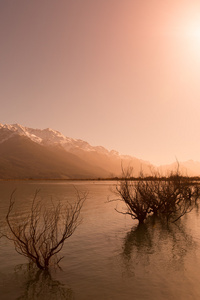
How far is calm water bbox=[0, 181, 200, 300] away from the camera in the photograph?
7703 millimetres

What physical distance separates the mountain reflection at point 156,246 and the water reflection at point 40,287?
2696mm

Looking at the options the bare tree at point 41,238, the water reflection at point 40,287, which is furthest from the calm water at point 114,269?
the bare tree at point 41,238

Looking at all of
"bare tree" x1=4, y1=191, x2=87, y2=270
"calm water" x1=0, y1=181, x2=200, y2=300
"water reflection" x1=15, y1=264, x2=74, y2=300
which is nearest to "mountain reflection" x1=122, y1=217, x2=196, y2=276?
"calm water" x1=0, y1=181, x2=200, y2=300

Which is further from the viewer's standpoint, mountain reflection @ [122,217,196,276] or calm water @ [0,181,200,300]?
mountain reflection @ [122,217,196,276]

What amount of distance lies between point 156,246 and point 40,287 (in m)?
6.64

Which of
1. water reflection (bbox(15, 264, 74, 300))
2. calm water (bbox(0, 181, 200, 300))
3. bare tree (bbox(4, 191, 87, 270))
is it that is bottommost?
water reflection (bbox(15, 264, 74, 300))

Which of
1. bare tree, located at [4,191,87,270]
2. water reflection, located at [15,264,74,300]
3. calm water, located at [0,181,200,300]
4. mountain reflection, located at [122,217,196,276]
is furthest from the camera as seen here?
mountain reflection, located at [122,217,196,276]

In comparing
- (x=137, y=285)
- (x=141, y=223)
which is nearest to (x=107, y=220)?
(x=141, y=223)

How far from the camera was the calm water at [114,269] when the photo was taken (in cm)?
770

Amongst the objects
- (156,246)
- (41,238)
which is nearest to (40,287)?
(41,238)

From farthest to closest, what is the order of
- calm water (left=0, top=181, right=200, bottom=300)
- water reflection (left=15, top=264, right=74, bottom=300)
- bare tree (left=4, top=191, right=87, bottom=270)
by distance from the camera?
bare tree (left=4, top=191, right=87, bottom=270), calm water (left=0, top=181, right=200, bottom=300), water reflection (left=15, top=264, right=74, bottom=300)

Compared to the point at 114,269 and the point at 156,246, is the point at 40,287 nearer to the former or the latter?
the point at 114,269

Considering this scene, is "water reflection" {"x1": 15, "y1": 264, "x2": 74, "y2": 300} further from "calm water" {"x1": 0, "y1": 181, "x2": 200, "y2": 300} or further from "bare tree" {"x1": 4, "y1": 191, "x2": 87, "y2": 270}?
"bare tree" {"x1": 4, "y1": 191, "x2": 87, "y2": 270}

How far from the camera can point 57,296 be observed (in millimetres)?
7512
